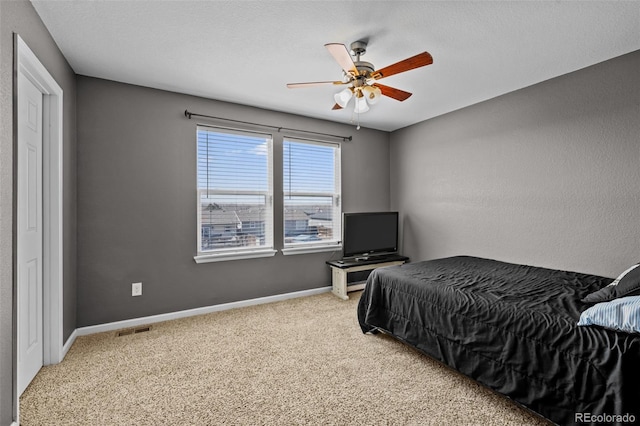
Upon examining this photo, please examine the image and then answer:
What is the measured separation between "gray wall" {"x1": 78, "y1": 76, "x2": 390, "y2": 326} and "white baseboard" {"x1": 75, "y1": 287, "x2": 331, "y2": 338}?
0.05 metres

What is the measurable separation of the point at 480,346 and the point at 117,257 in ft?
10.7

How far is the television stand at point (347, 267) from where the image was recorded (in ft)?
13.5

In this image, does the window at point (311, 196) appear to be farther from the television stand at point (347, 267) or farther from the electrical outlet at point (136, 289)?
the electrical outlet at point (136, 289)

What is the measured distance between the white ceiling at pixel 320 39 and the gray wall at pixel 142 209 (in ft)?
0.95

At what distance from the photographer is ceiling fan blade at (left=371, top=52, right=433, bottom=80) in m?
2.02

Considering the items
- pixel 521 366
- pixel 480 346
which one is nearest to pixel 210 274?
pixel 480 346

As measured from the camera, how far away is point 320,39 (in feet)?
7.75

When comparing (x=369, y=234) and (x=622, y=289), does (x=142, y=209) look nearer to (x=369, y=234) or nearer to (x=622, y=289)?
(x=369, y=234)

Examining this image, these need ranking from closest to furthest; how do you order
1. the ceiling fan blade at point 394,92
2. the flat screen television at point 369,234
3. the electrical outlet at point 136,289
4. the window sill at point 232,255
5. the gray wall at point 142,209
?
the ceiling fan blade at point 394,92, the gray wall at point 142,209, the electrical outlet at point 136,289, the window sill at point 232,255, the flat screen television at point 369,234

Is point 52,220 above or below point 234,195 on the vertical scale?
below

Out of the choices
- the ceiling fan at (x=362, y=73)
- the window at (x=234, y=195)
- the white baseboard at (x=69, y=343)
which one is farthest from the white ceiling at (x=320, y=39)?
the white baseboard at (x=69, y=343)

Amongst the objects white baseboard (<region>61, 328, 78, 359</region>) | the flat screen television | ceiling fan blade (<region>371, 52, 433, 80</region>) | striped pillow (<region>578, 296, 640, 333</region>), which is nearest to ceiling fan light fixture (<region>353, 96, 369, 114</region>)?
ceiling fan blade (<region>371, 52, 433, 80</region>)

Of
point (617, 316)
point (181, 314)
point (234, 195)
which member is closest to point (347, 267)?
point (234, 195)

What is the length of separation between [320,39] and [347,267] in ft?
8.77
